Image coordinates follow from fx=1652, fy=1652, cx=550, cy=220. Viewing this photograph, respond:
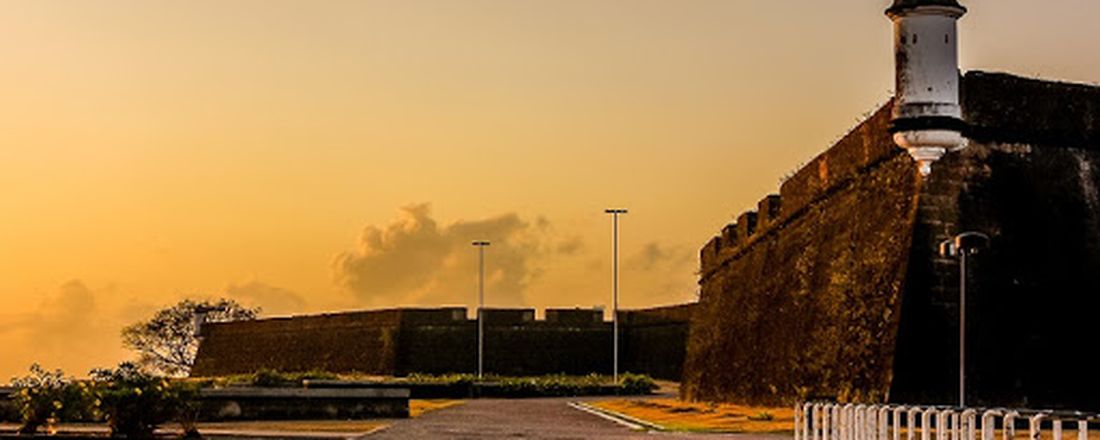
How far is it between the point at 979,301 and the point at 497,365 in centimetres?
5592

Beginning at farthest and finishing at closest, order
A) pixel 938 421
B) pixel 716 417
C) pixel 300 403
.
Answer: pixel 716 417 → pixel 300 403 → pixel 938 421

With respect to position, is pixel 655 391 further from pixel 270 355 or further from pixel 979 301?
pixel 979 301

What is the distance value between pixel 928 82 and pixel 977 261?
12.2 ft

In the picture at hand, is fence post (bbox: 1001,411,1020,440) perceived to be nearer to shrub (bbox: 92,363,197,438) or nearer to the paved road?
the paved road

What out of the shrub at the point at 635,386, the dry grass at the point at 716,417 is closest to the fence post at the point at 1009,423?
the dry grass at the point at 716,417

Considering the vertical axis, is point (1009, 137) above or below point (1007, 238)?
above

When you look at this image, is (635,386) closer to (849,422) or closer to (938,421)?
(849,422)

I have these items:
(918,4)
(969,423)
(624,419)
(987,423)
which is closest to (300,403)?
(624,419)

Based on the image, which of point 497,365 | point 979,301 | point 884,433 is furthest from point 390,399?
point 497,365

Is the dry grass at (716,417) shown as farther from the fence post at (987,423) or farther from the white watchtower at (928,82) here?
the fence post at (987,423)

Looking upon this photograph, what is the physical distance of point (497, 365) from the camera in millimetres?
87062

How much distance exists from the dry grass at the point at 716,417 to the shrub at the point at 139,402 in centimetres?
1022

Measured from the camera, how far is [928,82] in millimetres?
32531

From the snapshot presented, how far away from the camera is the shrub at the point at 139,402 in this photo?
1060 inches
